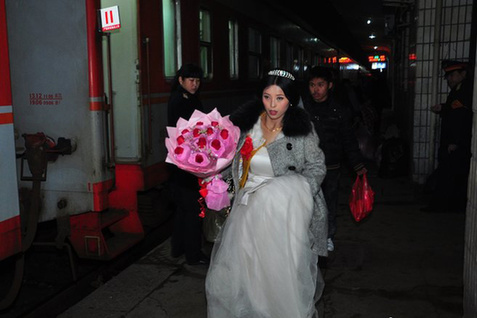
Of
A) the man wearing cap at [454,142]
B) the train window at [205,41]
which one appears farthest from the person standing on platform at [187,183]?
the man wearing cap at [454,142]

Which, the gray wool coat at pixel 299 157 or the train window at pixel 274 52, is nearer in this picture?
the gray wool coat at pixel 299 157

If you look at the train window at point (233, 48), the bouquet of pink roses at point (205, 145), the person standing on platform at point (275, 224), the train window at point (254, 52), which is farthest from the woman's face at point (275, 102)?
the train window at point (254, 52)

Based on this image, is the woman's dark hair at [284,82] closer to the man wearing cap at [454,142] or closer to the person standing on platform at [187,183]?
the person standing on platform at [187,183]

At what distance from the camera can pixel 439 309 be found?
3.97 m

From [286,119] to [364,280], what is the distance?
1.96 m

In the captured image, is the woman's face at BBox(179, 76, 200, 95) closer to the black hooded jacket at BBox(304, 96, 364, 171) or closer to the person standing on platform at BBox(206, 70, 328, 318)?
the black hooded jacket at BBox(304, 96, 364, 171)

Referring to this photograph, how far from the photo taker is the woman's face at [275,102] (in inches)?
129

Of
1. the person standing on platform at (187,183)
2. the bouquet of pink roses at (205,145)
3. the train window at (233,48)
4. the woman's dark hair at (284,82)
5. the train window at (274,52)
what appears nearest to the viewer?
the bouquet of pink roses at (205,145)

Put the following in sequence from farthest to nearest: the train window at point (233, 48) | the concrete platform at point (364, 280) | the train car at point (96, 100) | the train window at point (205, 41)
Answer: the train window at point (233, 48), the train window at point (205, 41), the train car at point (96, 100), the concrete platform at point (364, 280)

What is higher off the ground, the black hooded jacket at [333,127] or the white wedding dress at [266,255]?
the black hooded jacket at [333,127]

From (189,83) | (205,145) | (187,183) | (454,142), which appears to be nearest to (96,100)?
(189,83)

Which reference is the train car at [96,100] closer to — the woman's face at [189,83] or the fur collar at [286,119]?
the woman's face at [189,83]

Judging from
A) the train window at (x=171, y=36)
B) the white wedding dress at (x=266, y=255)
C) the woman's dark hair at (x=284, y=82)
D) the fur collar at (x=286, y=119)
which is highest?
the train window at (x=171, y=36)

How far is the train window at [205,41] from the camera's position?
6992 millimetres
